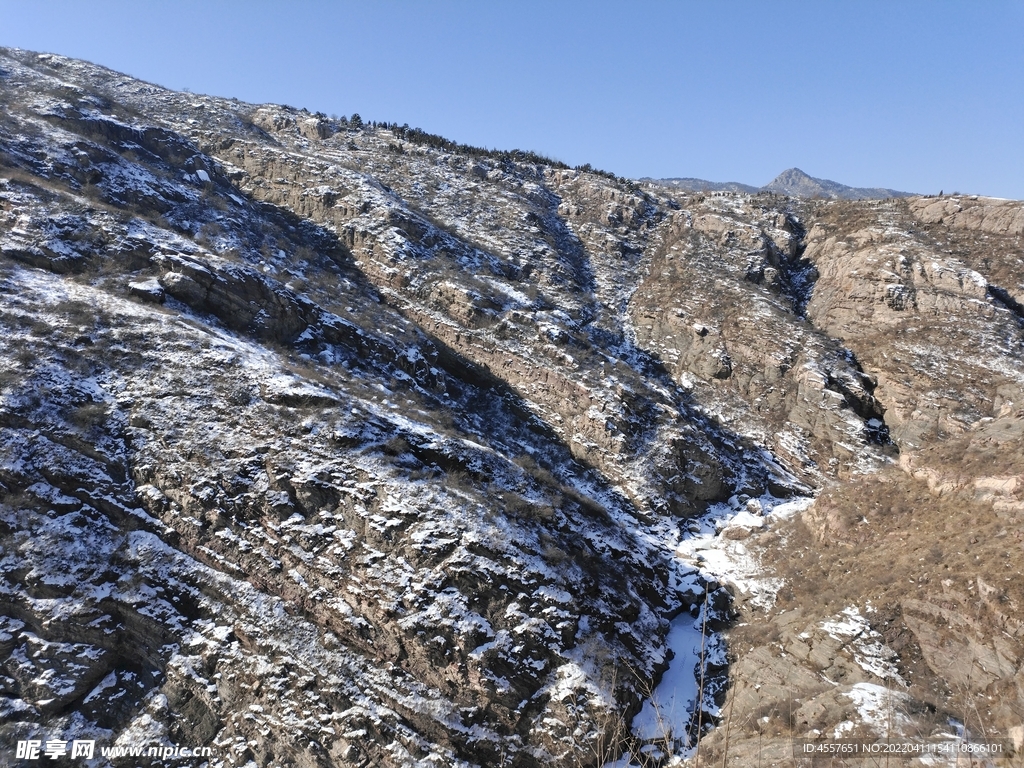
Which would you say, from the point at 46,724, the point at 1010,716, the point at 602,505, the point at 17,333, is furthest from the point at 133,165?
the point at 1010,716

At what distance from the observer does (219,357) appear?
17.0 metres

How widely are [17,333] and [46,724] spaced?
37.2 feet

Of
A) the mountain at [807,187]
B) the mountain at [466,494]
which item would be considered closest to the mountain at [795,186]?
the mountain at [807,187]

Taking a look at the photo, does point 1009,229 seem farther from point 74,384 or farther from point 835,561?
point 74,384

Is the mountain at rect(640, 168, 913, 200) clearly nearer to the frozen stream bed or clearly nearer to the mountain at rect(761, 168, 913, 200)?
the mountain at rect(761, 168, 913, 200)

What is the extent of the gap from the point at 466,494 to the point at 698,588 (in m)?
8.28

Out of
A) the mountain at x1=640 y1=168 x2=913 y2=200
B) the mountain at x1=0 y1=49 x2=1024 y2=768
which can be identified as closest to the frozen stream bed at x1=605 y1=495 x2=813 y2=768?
the mountain at x1=0 y1=49 x2=1024 y2=768

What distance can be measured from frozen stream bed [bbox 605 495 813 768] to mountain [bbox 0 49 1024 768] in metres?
0.12

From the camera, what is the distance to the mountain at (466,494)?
11.3m

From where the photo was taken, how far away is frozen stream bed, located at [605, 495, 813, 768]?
1170cm

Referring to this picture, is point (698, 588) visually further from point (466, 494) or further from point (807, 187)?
point (807, 187)

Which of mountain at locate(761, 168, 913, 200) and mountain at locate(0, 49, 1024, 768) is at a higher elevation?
mountain at locate(761, 168, 913, 200)

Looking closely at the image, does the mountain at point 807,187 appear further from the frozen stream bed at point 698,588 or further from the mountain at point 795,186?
the frozen stream bed at point 698,588

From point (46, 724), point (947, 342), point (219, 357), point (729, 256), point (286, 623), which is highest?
point (729, 256)
